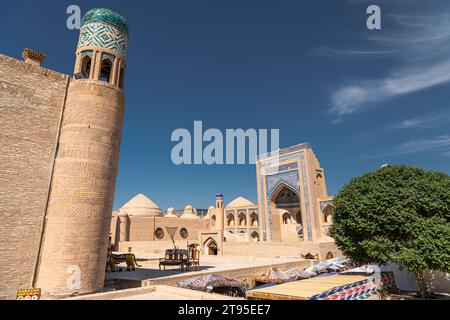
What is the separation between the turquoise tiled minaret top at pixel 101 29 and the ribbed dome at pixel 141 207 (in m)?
27.5

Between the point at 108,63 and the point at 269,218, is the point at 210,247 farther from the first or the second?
the point at 108,63

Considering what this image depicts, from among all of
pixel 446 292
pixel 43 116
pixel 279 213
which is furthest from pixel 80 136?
pixel 279 213

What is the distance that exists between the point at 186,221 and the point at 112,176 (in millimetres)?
26300

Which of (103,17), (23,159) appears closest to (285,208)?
(103,17)

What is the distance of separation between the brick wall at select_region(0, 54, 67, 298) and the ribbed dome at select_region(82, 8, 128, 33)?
2.54 m

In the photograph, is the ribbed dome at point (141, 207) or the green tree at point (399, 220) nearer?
the green tree at point (399, 220)

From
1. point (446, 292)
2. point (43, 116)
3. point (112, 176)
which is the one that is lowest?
point (446, 292)

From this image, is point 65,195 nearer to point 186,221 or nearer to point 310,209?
point 310,209

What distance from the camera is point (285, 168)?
2977 cm

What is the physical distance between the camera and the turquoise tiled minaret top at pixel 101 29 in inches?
418

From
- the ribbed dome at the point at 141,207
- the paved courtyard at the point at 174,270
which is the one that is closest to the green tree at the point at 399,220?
the paved courtyard at the point at 174,270

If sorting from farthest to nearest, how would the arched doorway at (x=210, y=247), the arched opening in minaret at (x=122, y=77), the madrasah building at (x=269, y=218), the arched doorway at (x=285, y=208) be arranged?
the arched doorway at (x=285, y=208) → the madrasah building at (x=269, y=218) → the arched doorway at (x=210, y=247) → the arched opening in minaret at (x=122, y=77)

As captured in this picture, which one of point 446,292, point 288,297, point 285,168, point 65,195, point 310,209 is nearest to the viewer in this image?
point 288,297

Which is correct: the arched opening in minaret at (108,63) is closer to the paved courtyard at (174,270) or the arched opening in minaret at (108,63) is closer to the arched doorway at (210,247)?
the paved courtyard at (174,270)
